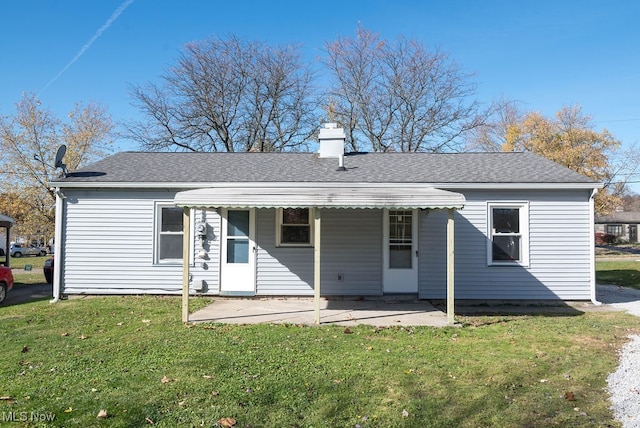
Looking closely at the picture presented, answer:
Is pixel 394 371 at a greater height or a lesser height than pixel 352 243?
lesser

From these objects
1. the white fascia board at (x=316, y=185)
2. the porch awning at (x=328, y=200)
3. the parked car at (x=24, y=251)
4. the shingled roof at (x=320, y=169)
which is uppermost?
the shingled roof at (x=320, y=169)

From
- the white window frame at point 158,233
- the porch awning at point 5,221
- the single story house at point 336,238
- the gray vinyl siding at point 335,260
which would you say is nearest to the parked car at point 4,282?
the single story house at point 336,238

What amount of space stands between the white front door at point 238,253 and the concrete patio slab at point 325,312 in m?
0.35

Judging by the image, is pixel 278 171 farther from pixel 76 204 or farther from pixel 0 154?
pixel 0 154

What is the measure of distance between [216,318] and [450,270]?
4.21 m

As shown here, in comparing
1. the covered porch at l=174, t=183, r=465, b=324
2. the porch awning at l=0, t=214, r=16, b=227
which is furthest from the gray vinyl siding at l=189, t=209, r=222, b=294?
the porch awning at l=0, t=214, r=16, b=227

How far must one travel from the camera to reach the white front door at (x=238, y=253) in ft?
33.0

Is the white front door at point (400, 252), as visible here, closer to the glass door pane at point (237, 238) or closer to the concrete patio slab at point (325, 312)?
the concrete patio slab at point (325, 312)

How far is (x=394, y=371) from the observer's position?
15.8ft

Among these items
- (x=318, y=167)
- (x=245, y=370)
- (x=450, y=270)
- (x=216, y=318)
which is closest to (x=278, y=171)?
(x=318, y=167)

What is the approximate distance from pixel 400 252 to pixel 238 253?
383 cm

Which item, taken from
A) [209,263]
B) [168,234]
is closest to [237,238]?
[209,263]

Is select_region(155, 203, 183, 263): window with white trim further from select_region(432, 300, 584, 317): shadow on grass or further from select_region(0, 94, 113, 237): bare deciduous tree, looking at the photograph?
select_region(0, 94, 113, 237): bare deciduous tree

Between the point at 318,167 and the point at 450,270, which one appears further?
the point at 318,167
